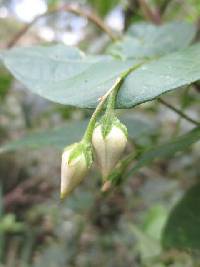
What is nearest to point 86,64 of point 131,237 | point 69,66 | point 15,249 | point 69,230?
point 69,66

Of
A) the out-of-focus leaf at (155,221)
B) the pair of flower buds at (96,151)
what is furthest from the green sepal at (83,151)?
the out-of-focus leaf at (155,221)

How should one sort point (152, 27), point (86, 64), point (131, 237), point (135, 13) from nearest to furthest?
point (86, 64)
point (152, 27)
point (135, 13)
point (131, 237)

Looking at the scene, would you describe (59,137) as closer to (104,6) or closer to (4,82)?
(4,82)

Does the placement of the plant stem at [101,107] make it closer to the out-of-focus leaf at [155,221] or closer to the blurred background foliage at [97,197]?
the blurred background foliage at [97,197]

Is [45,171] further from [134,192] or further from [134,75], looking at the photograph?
[134,75]

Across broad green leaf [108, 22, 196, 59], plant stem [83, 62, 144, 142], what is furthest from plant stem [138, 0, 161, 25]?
plant stem [83, 62, 144, 142]
